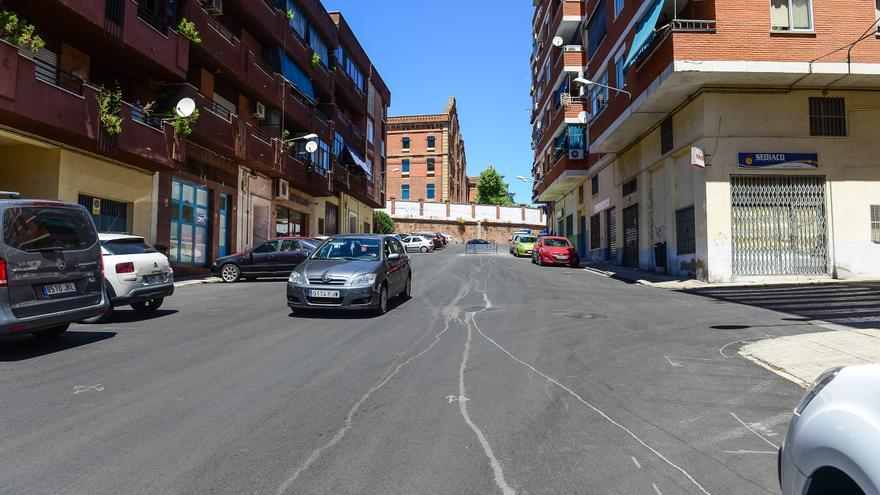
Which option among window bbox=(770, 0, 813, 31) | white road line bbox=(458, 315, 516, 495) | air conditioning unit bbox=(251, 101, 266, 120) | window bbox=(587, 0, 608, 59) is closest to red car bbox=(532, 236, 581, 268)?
window bbox=(587, 0, 608, 59)

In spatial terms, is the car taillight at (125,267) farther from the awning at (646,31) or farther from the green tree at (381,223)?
the green tree at (381,223)

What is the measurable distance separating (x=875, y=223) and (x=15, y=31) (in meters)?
23.3

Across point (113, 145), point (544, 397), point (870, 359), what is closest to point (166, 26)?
point (113, 145)

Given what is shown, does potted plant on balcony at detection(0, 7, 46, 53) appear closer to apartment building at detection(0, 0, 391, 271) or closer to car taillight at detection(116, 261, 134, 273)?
apartment building at detection(0, 0, 391, 271)

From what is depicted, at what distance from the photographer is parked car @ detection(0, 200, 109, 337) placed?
642 cm

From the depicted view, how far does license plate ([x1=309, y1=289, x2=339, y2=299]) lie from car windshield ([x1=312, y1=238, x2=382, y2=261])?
1.13 meters

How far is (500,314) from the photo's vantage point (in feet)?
34.1

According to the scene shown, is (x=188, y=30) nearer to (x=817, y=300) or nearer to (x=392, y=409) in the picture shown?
(x=392, y=409)

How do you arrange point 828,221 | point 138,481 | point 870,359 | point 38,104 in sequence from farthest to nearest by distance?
1. point 828,221
2. point 38,104
3. point 870,359
4. point 138,481

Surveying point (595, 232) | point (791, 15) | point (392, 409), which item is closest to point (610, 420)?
point (392, 409)

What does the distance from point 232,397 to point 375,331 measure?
3.65 metres

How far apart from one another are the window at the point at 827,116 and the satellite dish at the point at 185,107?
19384mm

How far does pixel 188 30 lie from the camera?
59.6ft

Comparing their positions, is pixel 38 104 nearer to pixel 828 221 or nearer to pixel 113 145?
pixel 113 145
